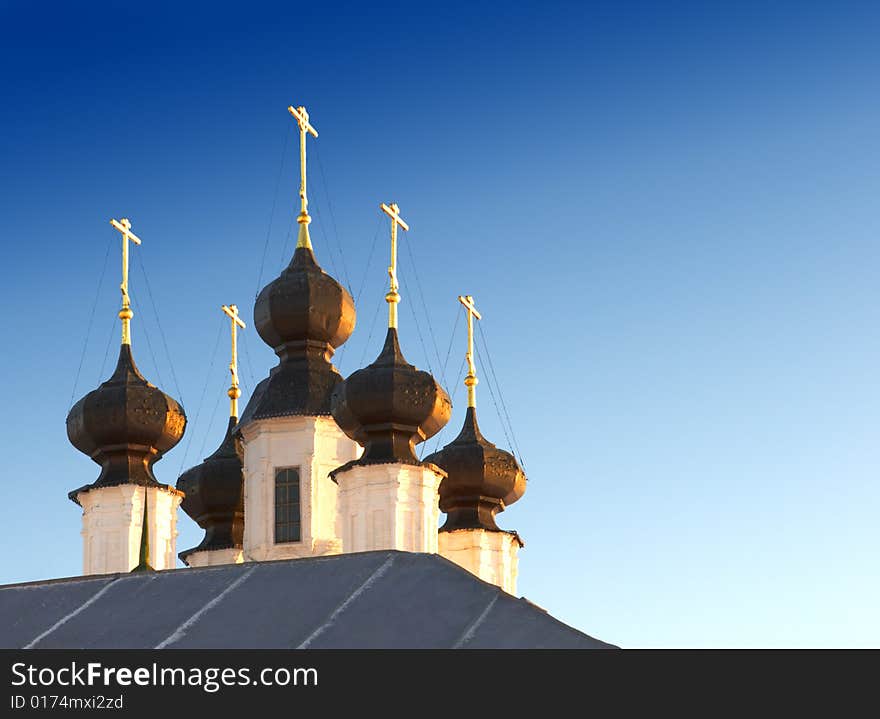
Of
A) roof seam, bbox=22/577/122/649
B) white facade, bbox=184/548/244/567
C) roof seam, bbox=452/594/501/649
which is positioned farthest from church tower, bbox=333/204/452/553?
roof seam, bbox=452/594/501/649

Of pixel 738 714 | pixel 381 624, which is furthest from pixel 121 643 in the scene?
pixel 738 714

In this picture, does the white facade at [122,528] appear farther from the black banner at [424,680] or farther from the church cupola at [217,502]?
the black banner at [424,680]

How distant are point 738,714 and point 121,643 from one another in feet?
20.0

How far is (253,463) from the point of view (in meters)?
33.7

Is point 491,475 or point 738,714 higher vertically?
point 491,475

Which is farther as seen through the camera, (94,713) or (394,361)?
(394,361)

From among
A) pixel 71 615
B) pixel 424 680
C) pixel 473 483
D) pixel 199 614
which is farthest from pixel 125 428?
pixel 424 680

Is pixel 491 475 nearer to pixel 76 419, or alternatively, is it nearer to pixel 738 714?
pixel 76 419

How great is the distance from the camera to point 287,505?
109 ft

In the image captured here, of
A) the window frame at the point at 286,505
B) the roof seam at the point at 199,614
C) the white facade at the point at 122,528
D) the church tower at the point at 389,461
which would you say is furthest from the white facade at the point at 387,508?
the roof seam at the point at 199,614

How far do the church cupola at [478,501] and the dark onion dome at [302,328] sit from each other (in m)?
3.04

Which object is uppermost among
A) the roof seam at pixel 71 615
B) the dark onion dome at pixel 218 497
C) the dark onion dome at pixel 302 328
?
the dark onion dome at pixel 302 328

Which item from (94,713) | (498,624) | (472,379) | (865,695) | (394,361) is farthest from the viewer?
(472,379)

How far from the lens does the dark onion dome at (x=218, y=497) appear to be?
121 feet
